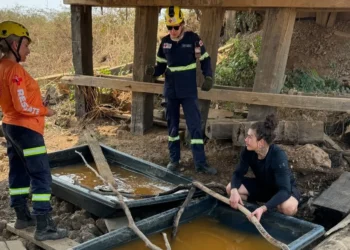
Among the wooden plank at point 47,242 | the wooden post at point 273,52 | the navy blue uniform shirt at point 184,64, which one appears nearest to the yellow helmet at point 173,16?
the navy blue uniform shirt at point 184,64

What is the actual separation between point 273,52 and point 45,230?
11.4 feet

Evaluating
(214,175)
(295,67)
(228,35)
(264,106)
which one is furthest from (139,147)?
(228,35)

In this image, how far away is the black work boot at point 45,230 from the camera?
3617 mm

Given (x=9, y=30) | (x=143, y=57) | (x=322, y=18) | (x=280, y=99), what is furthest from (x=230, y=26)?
(x=9, y=30)

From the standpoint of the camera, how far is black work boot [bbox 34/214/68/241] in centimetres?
362

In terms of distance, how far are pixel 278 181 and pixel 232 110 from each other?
2989 mm

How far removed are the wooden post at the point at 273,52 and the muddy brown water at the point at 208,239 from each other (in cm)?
208

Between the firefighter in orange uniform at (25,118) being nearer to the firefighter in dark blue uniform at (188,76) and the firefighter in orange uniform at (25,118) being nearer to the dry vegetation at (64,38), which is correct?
the firefighter in dark blue uniform at (188,76)

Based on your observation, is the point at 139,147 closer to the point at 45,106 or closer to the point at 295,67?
the point at 45,106

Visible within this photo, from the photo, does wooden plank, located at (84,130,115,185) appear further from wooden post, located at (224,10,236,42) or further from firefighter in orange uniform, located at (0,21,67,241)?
wooden post, located at (224,10,236,42)

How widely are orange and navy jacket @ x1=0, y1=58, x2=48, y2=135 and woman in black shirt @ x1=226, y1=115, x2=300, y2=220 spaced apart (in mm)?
1799

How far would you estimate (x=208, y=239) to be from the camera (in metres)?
3.86

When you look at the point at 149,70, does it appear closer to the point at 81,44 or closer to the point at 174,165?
the point at 81,44

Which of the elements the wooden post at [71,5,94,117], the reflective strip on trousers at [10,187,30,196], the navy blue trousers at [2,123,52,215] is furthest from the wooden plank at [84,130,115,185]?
the wooden post at [71,5,94,117]
